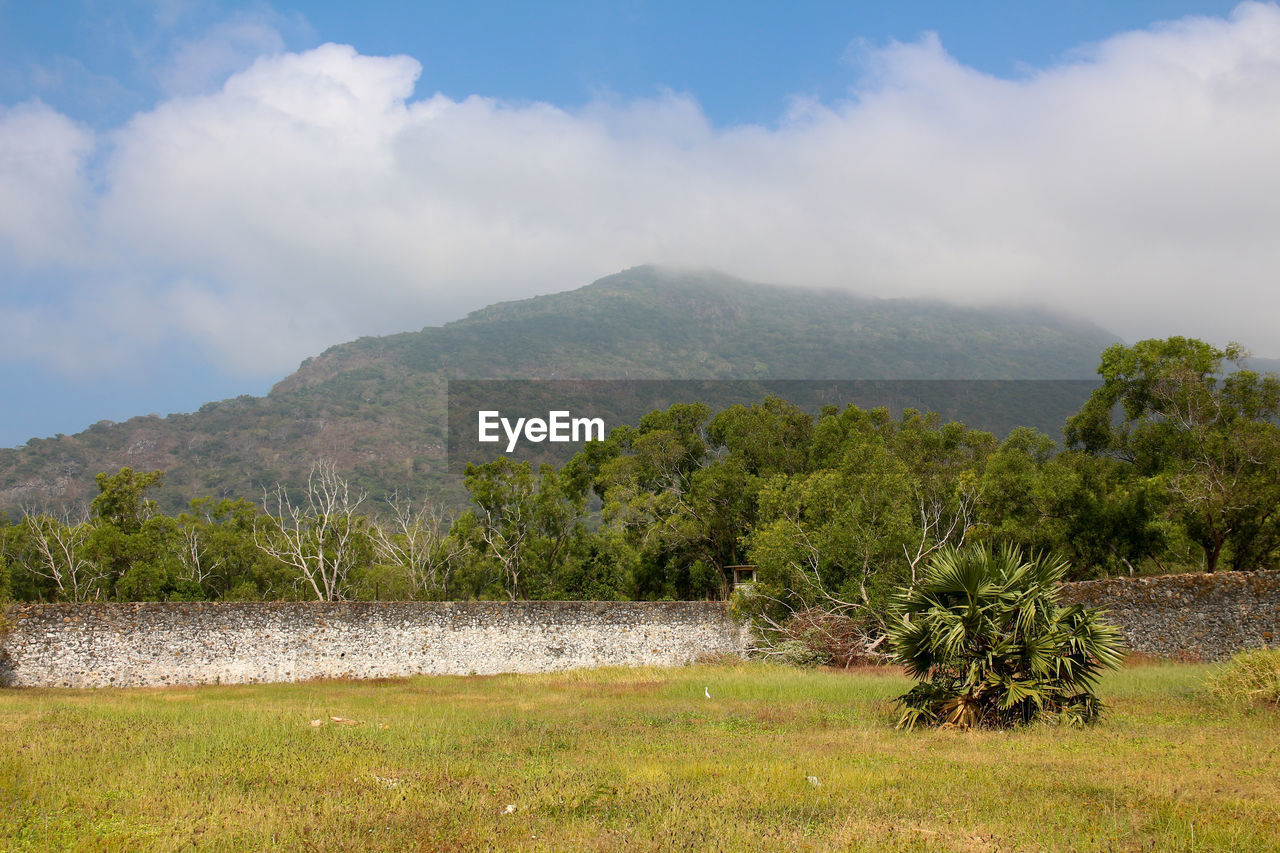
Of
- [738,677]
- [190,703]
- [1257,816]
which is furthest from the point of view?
[738,677]

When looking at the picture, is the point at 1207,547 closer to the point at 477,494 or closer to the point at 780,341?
the point at 477,494

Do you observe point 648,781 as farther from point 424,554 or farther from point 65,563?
point 65,563

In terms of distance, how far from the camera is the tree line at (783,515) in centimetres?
2527

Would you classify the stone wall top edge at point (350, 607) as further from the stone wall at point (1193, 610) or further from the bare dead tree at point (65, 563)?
the bare dead tree at point (65, 563)

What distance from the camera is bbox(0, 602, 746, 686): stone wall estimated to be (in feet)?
70.3

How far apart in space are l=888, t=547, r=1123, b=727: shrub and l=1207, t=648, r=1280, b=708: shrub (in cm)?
209

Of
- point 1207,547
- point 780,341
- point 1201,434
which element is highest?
point 780,341

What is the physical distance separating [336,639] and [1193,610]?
21.4 meters

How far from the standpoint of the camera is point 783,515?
28781mm

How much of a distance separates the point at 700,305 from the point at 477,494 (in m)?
157

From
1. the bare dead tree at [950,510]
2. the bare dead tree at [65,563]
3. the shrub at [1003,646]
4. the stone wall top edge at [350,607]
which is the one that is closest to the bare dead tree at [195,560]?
the bare dead tree at [65,563]

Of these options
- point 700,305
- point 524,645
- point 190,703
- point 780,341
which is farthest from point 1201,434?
point 700,305

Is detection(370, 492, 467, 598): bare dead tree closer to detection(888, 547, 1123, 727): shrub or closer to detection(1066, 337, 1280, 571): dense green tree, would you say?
detection(1066, 337, 1280, 571): dense green tree

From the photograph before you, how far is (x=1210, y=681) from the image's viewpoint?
41.6 ft
